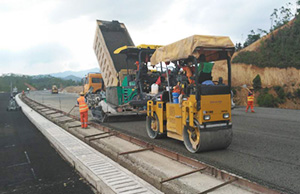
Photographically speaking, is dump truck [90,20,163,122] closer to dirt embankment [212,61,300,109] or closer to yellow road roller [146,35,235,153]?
yellow road roller [146,35,235,153]

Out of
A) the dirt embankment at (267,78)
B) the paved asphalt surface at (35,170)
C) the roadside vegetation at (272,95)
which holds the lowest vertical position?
the paved asphalt surface at (35,170)

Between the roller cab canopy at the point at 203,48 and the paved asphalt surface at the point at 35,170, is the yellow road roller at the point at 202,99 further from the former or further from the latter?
the paved asphalt surface at the point at 35,170

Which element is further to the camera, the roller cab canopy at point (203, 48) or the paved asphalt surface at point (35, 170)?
the roller cab canopy at point (203, 48)

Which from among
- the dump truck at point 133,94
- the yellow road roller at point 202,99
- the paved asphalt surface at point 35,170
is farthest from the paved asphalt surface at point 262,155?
the paved asphalt surface at point 35,170

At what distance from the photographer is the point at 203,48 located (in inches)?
208

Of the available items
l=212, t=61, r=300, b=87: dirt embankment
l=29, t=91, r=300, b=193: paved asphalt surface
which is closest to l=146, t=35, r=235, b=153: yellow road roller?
l=29, t=91, r=300, b=193: paved asphalt surface

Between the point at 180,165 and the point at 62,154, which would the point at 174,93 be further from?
the point at 62,154

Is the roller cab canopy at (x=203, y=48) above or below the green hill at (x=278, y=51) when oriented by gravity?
below

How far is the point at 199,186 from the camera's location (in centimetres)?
379

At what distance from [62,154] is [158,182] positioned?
3.23 metres

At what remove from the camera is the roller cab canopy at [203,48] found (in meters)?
5.24

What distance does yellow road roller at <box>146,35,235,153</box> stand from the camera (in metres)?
5.19

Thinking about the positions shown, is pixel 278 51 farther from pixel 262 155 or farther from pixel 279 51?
pixel 262 155

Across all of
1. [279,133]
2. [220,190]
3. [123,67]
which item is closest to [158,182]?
[220,190]
